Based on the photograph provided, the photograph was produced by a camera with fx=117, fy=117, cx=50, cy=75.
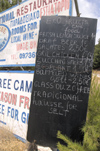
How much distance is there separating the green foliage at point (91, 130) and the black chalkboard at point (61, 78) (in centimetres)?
11

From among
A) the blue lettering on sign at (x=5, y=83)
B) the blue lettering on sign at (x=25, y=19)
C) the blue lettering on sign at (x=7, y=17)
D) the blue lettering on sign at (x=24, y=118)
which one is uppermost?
the blue lettering on sign at (x=7, y=17)

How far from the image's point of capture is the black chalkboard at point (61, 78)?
1.70m

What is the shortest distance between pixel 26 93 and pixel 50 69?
969mm

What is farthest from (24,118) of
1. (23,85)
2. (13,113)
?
(23,85)

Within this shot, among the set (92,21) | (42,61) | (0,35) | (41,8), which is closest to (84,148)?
(42,61)

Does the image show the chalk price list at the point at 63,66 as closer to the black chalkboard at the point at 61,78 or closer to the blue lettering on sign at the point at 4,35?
the black chalkboard at the point at 61,78

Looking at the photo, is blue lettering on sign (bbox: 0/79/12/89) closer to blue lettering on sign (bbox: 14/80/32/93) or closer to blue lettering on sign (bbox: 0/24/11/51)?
blue lettering on sign (bbox: 14/80/32/93)

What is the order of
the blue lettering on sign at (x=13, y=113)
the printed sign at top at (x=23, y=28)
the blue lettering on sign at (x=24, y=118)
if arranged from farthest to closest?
the blue lettering on sign at (x=13, y=113) < the blue lettering on sign at (x=24, y=118) < the printed sign at top at (x=23, y=28)

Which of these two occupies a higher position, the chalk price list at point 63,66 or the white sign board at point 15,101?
the chalk price list at point 63,66

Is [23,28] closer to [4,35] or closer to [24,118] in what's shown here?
[4,35]

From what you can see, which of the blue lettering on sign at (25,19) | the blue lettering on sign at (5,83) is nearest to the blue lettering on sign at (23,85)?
the blue lettering on sign at (5,83)

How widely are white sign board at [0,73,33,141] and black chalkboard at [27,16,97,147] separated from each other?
642mm

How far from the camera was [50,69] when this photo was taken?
1.83m

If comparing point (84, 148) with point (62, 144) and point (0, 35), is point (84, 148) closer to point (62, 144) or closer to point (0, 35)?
point (62, 144)
